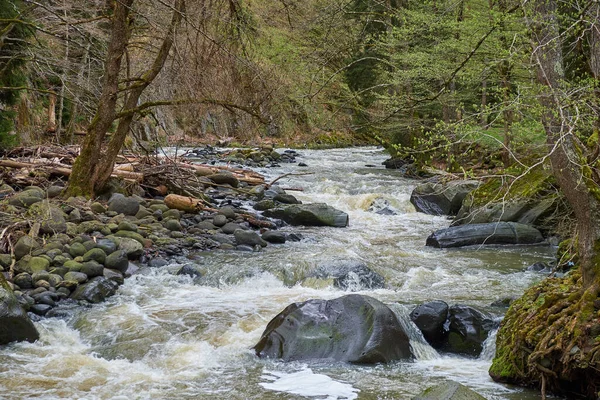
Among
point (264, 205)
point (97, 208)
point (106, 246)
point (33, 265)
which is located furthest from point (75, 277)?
point (264, 205)

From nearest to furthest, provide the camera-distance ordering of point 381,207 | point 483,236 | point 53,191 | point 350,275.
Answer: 1. point 350,275
2. point 53,191
3. point 483,236
4. point 381,207

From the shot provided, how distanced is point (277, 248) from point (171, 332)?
4.15 meters

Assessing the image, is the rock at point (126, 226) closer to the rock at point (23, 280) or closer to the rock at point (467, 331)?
the rock at point (23, 280)

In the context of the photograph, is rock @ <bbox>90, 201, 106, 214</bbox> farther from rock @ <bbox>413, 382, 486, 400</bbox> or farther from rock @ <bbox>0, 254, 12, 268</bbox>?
rock @ <bbox>413, 382, 486, 400</bbox>

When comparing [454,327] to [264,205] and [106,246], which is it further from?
Answer: [264,205]

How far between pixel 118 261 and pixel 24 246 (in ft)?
4.08

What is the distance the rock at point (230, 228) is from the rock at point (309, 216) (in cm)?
162

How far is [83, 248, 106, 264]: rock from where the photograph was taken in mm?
8398

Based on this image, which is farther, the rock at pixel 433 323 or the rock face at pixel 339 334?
the rock at pixel 433 323

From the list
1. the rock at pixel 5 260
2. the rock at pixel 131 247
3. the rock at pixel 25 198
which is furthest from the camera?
the rock at pixel 25 198

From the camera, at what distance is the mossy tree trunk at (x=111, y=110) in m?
10.2

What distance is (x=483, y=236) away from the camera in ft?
37.4

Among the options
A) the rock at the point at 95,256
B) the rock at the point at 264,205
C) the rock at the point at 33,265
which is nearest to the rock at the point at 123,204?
the rock at the point at 95,256

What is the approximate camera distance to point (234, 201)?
46.8ft
